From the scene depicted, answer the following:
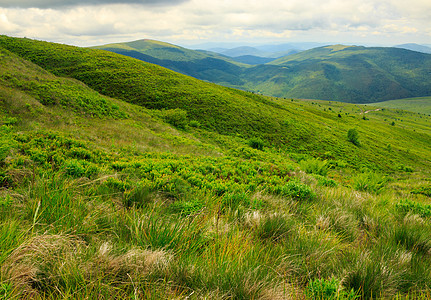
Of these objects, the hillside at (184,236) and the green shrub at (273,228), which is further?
the green shrub at (273,228)

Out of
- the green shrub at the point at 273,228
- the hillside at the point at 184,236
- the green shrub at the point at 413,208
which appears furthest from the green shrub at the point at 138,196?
the green shrub at the point at 413,208

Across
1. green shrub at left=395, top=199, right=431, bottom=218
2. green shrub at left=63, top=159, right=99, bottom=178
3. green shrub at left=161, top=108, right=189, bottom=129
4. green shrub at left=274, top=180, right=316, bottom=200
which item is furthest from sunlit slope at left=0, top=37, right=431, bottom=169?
green shrub at left=395, top=199, right=431, bottom=218

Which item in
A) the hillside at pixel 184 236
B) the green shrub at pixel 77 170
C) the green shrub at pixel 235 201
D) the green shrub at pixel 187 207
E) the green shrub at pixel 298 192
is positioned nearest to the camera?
the hillside at pixel 184 236

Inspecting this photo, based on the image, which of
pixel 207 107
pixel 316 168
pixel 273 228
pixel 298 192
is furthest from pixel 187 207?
pixel 207 107

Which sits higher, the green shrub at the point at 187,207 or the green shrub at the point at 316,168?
the green shrub at the point at 187,207

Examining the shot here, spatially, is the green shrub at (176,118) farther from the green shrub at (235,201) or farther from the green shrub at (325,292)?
the green shrub at (325,292)

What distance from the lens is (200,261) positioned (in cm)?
237

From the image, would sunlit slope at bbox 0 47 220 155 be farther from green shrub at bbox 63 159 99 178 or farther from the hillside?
green shrub at bbox 63 159 99 178

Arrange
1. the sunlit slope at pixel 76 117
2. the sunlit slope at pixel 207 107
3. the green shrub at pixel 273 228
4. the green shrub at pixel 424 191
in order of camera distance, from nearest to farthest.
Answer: the green shrub at pixel 273 228 < the sunlit slope at pixel 76 117 < the green shrub at pixel 424 191 < the sunlit slope at pixel 207 107

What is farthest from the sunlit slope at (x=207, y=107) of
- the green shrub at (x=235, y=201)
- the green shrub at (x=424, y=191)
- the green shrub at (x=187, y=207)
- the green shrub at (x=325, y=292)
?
the green shrub at (x=325, y=292)

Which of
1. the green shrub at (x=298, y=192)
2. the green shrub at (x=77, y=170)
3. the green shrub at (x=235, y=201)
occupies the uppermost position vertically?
the green shrub at (x=77, y=170)

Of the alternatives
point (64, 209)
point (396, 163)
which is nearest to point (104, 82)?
point (64, 209)

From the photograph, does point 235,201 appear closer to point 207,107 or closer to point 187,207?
point 187,207

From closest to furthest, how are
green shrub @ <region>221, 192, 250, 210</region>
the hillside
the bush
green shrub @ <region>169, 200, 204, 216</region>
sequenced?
the hillside
green shrub @ <region>169, 200, 204, 216</region>
green shrub @ <region>221, 192, 250, 210</region>
the bush
